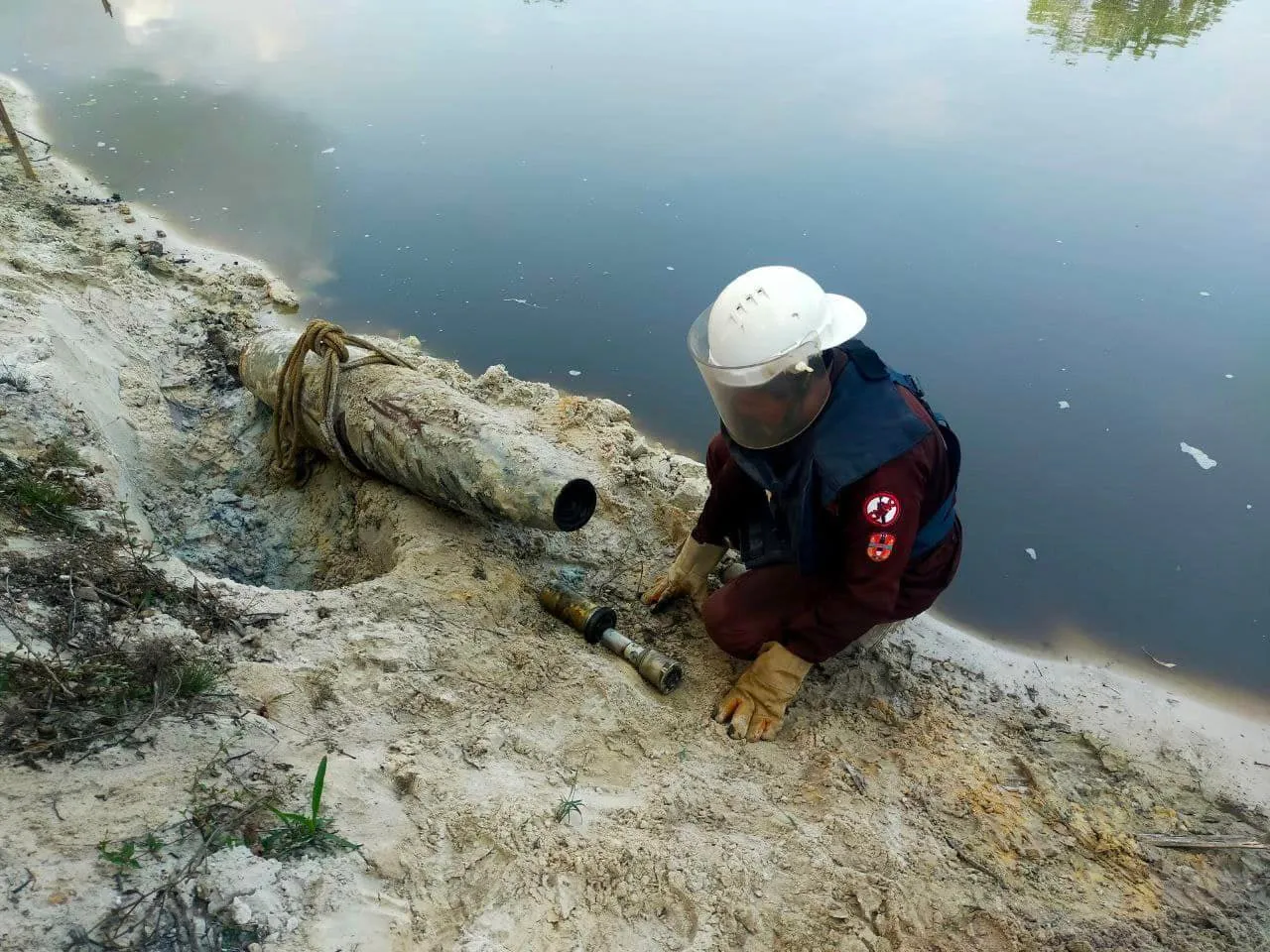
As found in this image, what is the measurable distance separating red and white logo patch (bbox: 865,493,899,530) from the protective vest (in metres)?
0.09

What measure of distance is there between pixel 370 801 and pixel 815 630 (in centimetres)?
151

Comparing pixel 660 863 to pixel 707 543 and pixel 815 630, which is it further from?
pixel 707 543

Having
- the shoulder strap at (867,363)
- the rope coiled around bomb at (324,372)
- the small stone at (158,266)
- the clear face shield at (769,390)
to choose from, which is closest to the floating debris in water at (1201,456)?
the shoulder strap at (867,363)

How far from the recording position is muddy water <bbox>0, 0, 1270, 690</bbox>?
4086 millimetres

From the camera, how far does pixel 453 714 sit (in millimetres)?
2465

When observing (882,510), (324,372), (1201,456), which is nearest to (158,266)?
(324,372)

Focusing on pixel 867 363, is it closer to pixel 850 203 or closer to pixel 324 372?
pixel 324 372

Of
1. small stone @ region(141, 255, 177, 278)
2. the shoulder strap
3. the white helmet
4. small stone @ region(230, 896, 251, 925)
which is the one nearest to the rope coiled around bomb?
the white helmet

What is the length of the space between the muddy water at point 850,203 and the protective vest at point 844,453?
137 cm

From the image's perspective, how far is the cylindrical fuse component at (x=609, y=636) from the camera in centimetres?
289

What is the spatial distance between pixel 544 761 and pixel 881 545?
123cm

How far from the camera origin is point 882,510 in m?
2.43

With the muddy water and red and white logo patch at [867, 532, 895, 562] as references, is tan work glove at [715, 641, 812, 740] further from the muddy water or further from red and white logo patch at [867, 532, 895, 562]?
the muddy water

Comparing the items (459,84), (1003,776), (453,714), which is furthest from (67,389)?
(459,84)
